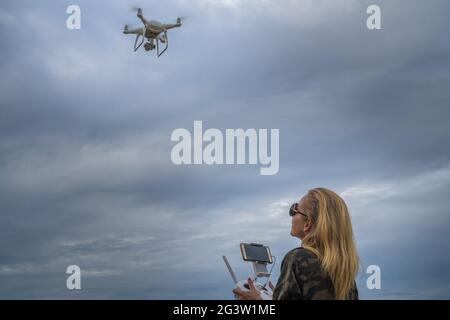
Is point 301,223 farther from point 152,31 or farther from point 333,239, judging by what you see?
point 152,31

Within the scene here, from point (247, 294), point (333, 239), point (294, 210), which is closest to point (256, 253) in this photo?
point (247, 294)

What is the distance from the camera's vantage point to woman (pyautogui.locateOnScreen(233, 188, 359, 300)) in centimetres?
Result: 646

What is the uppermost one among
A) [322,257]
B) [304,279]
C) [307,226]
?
[307,226]

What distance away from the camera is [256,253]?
973 centimetres

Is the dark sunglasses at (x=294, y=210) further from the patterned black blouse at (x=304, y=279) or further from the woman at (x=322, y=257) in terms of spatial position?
the patterned black blouse at (x=304, y=279)

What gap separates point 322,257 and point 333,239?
246mm

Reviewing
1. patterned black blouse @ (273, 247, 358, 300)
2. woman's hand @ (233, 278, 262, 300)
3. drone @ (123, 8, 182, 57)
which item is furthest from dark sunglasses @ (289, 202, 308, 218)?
drone @ (123, 8, 182, 57)

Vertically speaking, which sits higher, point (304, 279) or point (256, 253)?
point (256, 253)

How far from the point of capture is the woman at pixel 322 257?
646cm
